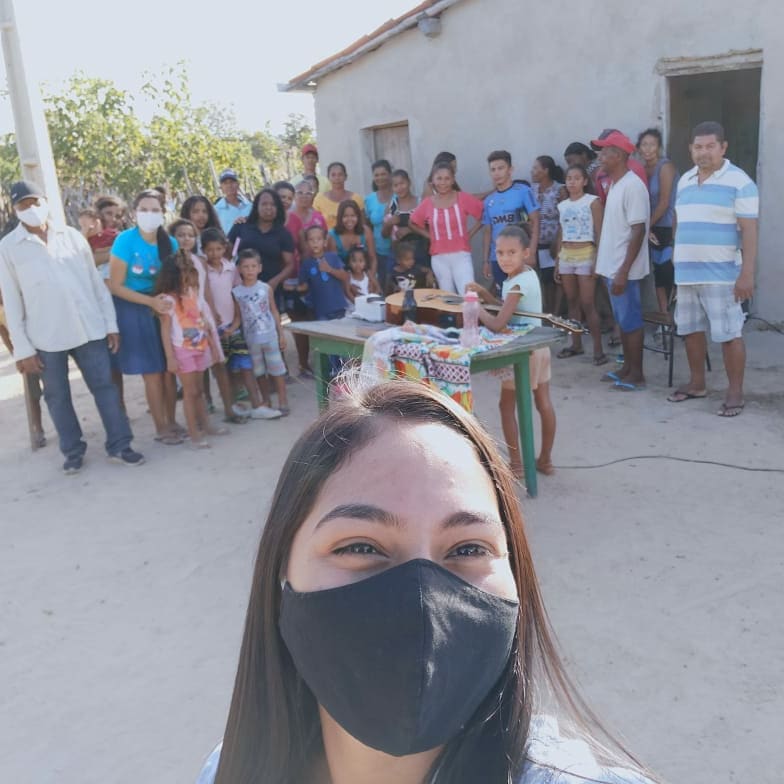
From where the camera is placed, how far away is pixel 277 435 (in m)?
6.07

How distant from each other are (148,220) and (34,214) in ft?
2.46

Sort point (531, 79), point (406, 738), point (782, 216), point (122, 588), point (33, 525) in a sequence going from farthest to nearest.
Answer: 1. point (531, 79)
2. point (782, 216)
3. point (33, 525)
4. point (122, 588)
5. point (406, 738)

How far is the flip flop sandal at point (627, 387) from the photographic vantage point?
632 cm

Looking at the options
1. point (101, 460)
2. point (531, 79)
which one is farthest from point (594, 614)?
point (531, 79)

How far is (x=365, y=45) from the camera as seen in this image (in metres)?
9.30

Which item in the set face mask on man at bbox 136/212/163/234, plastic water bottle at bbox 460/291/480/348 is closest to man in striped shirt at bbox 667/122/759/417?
plastic water bottle at bbox 460/291/480/348

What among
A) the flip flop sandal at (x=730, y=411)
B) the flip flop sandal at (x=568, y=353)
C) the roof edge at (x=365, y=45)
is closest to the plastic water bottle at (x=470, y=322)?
the flip flop sandal at (x=730, y=411)

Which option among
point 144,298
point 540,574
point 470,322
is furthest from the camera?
point 144,298

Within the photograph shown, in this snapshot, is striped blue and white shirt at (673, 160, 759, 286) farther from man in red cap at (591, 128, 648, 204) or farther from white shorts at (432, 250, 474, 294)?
white shorts at (432, 250, 474, 294)

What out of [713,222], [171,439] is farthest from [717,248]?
[171,439]

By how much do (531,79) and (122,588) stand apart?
6252 millimetres

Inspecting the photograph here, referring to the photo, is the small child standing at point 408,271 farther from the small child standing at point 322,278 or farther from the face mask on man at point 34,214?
the face mask on man at point 34,214

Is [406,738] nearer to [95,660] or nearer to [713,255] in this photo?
[95,660]

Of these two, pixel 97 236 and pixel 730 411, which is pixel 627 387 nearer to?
pixel 730 411
